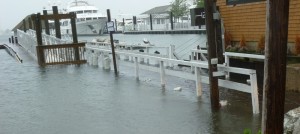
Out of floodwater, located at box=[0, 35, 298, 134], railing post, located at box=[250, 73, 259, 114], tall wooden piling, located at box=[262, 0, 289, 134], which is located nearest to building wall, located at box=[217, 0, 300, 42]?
floodwater, located at box=[0, 35, 298, 134]

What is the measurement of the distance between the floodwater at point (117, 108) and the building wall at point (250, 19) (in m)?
2.96

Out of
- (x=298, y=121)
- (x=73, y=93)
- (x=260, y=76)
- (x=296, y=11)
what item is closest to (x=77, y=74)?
(x=73, y=93)

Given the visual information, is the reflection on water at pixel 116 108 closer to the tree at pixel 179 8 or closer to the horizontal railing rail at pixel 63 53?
the horizontal railing rail at pixel 63 53

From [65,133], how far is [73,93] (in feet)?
15.1

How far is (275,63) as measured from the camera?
3.72m

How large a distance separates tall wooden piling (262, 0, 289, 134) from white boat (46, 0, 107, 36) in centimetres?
8655

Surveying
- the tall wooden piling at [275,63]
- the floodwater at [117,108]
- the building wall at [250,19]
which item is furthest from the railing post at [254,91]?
the building wall at [250,19]

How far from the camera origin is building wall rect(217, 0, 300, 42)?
1198cm

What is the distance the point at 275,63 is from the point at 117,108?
6254 mm

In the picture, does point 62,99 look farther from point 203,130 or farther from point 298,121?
point 298,121

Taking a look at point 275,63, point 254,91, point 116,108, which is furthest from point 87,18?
point 275,63

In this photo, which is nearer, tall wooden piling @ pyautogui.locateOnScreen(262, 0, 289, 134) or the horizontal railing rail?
tall wooden piling @ pyautogui.locateOnScreen(262, 0, 289, 134)

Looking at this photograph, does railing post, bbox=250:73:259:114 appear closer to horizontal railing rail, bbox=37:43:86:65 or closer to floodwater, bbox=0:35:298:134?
floodwater, bbox=0:35:298:134

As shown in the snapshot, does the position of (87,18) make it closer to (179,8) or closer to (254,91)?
(179,8)
